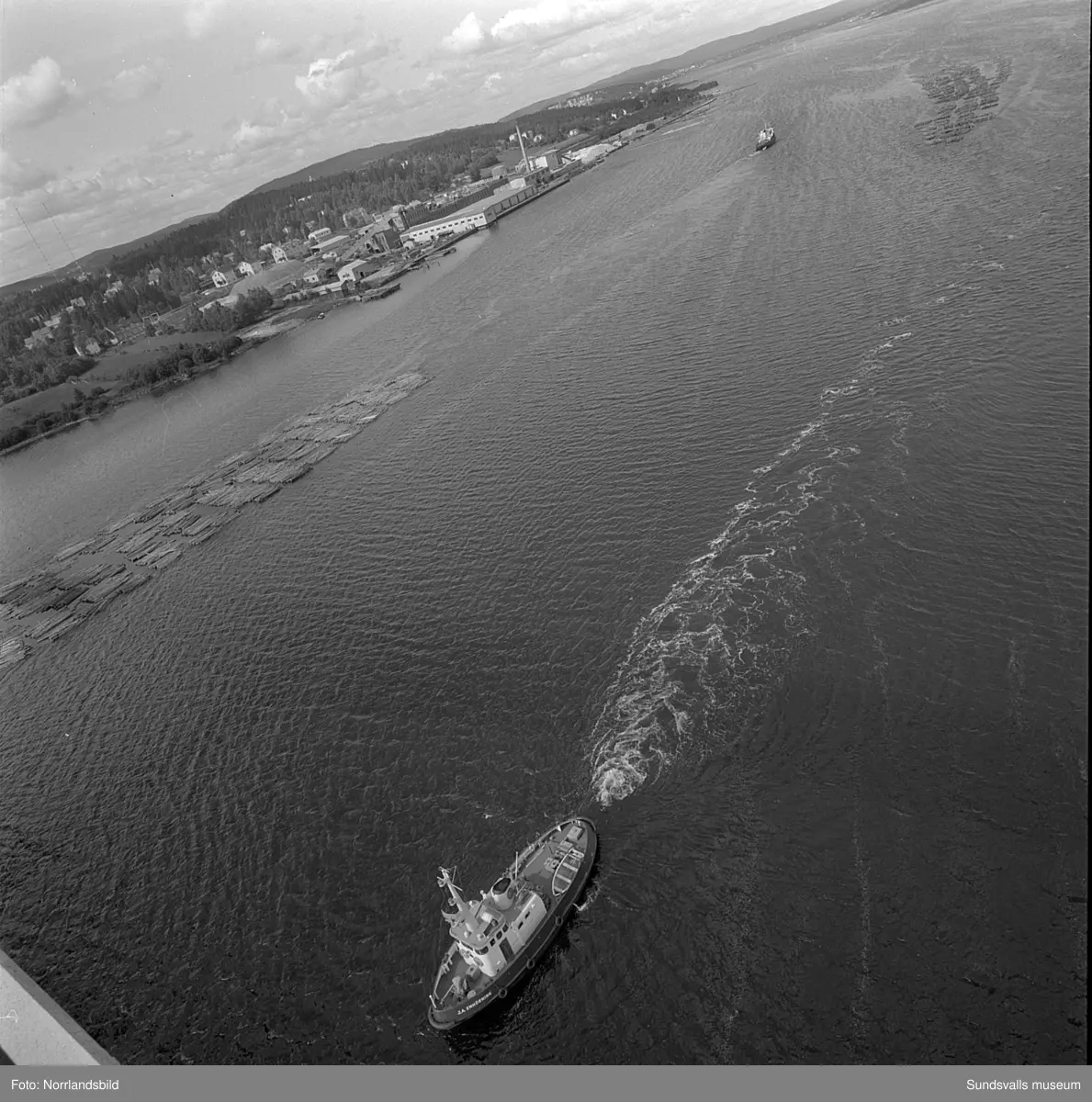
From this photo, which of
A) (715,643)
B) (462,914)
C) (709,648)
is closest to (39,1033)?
(462,914)

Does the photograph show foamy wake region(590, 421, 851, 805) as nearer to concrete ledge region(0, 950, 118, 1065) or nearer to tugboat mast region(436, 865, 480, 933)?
tugboat mast region(436, 865, 480, 933)

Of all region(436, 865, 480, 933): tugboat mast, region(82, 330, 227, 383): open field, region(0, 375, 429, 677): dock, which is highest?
region(82, 330, 227, 383): open field

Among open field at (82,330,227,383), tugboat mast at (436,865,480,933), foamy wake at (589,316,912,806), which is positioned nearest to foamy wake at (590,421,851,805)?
foamy wake at (589,316,912,806)

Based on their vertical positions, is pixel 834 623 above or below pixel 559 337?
below

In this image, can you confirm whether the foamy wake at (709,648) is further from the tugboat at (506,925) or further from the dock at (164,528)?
the dock at (164,528)

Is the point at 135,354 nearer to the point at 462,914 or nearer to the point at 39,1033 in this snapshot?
the point at 39,1033
